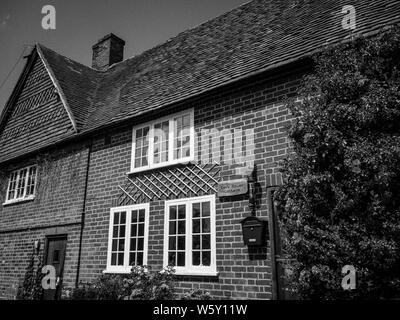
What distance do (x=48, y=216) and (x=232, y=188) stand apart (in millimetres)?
7010

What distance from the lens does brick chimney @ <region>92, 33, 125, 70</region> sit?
59.3 feet

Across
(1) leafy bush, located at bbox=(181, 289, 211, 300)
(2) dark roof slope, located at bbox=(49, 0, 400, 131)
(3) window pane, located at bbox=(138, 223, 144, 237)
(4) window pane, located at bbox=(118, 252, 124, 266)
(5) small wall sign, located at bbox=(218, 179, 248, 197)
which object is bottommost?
(1) leafy bush, located at bbox=(181, 289, 211, 300)

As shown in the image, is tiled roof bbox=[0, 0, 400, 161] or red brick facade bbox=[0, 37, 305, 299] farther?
tiled roof bbox=[0, 0, 400, 161]

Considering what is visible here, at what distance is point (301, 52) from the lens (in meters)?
7.89

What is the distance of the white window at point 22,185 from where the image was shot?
13.2m

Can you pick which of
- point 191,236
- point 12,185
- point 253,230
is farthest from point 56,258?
point 253,230

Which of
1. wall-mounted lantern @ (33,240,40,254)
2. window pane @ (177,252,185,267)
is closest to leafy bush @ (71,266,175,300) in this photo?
window pane @ (177,252,185,267)

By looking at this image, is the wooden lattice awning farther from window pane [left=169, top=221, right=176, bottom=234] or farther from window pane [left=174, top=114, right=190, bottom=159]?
window pane [left=169, top=221, right=176, bottom=234]

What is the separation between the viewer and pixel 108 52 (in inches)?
712

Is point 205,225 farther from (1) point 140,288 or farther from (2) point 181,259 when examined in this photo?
(1) point 140,288

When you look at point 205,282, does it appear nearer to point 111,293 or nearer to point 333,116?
point 111,293

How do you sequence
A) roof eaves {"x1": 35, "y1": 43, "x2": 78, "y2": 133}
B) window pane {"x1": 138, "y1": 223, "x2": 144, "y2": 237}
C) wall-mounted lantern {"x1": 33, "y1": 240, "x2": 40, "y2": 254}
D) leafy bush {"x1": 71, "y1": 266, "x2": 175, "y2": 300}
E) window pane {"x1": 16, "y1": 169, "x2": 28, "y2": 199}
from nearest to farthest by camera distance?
leafy bush {"x1": 71, "y1": 266, "x2": 175, "y2": 300} < window pane {"x1": 138, "y1": 223, "x2": 144, "y2": 237} < wall-mounted lantern {"x1": 33, "y1": 240, "x2": 40, "y2": 254} < roof eaves {"x1": 35, "y1": 43, "x2": 78, "y2": 133} < window pane {"x1": 16, "y1": 169, "x2": 28, "y2": 199}

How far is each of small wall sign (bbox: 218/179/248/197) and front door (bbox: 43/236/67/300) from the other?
5.87m

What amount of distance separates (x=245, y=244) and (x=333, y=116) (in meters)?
3.18
